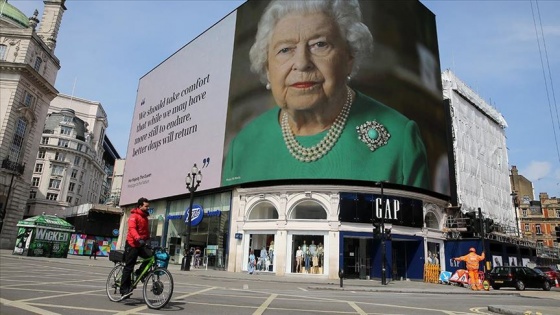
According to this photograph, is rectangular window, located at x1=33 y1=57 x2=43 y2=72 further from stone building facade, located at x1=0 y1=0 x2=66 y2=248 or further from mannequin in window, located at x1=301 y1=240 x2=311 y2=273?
mannequin in window, located at x1=301 y1=240 x2=311 y2=273

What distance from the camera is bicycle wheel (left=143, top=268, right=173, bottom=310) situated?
7.00 meters

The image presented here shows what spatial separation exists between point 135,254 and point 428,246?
2880 cm

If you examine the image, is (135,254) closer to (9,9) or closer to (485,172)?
(485,172)

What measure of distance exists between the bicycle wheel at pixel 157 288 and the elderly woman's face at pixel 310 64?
2313 cm

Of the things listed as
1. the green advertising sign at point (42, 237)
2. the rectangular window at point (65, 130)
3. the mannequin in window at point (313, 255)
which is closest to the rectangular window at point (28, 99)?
the green advertising sign at point (42, 237)

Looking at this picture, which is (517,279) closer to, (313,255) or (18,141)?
(313,255)

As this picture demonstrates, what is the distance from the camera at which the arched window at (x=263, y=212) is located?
31188 mm

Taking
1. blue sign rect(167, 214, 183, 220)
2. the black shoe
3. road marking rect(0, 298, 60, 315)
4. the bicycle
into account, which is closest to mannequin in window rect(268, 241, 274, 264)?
blue sign rect(167, 214, 183, 220)

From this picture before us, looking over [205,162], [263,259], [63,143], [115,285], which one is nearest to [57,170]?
[63,143]

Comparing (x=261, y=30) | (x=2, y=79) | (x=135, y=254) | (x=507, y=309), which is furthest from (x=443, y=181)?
(x=2, y=79)

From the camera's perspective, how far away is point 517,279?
23.2 metres

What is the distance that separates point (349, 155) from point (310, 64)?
25.1 feet

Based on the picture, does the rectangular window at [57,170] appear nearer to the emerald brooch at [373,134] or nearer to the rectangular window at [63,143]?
the rectangular window at [63,143]

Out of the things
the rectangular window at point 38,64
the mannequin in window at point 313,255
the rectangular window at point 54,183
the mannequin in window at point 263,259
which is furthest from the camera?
the rectangular window at point 54,183
